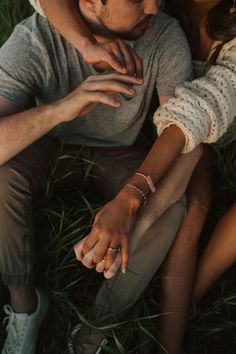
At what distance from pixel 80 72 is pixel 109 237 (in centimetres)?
58

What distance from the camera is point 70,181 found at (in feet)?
6.95

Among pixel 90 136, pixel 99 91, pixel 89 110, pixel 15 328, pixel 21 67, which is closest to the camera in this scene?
pixel 99 91

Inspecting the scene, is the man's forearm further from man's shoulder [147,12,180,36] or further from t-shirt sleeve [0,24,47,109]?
man's shoulder [147,12,180,36]

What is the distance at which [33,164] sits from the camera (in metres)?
1.91

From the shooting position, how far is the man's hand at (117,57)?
165 centimetres

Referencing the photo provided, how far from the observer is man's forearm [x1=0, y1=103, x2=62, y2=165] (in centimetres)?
173

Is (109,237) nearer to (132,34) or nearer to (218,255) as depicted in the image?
(218,255)

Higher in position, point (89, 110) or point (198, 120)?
point (89, 110)

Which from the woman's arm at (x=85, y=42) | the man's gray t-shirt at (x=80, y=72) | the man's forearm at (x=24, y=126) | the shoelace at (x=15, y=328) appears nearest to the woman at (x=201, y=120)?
the man's gray t-shirt at (x=80, y=72)

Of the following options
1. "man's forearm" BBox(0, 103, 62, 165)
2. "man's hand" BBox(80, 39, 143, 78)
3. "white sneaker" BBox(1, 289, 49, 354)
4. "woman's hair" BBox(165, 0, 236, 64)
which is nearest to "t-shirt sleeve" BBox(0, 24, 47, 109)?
"man's forearm" BBox(0, 103, 62, 165)

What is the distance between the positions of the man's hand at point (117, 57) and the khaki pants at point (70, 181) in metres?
0.39

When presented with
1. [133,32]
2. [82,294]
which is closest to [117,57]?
[133,32]

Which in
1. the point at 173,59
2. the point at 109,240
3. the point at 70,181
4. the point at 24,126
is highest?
the point at 24,126

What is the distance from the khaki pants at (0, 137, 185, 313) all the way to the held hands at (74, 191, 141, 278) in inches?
7.2
